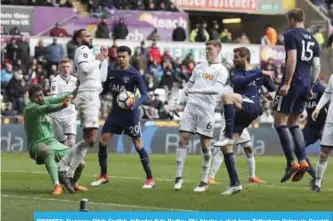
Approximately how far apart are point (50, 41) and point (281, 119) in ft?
70.9

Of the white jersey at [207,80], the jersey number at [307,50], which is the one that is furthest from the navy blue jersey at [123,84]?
the jersey number at [307,50]

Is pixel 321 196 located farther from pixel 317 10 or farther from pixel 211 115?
pixel 317 10

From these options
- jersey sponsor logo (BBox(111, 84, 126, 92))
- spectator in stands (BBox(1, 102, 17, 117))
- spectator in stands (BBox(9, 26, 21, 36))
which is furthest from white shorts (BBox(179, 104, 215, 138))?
spectator in stands (BBox(9, 26, 21, 36))

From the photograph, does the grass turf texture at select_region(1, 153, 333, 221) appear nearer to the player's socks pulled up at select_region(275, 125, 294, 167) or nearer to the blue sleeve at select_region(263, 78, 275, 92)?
the player's socks pulled up at select_region(275, 125, 294, 167)

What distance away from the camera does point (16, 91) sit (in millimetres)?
34875

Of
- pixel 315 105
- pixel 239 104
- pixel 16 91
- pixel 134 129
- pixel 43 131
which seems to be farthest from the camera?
pixel 16 91

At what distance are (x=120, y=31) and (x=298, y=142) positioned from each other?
23.8m

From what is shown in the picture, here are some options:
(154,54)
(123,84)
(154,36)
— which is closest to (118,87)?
(123,84)

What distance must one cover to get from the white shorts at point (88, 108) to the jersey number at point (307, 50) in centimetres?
337

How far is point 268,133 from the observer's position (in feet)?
116

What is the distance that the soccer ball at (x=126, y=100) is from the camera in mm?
18391

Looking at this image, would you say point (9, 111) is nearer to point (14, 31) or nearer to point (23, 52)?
point (23, 52)

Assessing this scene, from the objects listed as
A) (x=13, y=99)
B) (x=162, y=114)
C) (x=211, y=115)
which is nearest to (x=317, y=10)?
(x=162, y=114)

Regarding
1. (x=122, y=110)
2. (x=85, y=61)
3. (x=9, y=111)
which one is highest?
(x=85, y=61)
